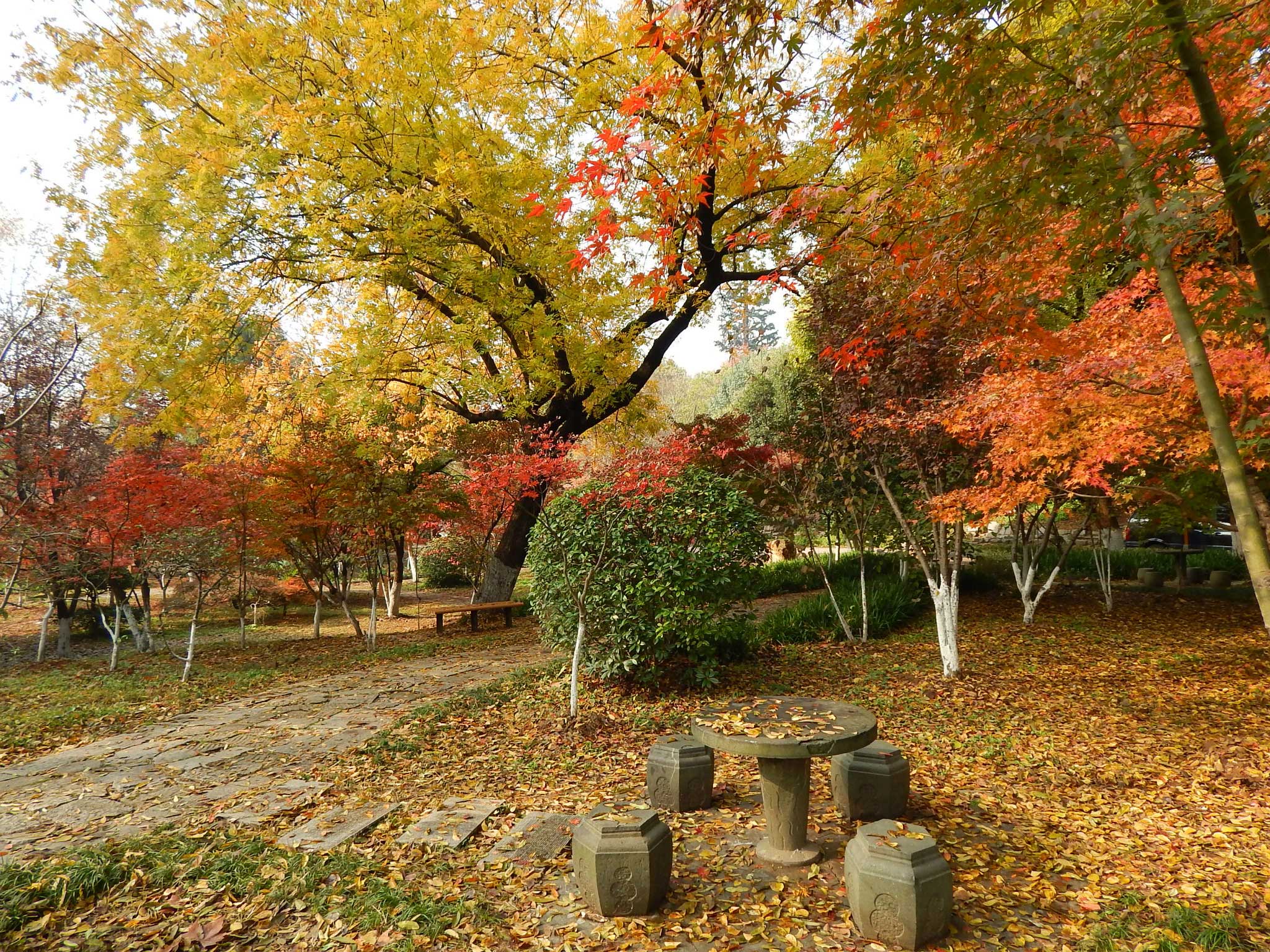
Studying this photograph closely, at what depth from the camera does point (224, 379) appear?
7973 millimetres

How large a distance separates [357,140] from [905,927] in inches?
326

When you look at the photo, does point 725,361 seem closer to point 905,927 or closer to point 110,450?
point 110,450

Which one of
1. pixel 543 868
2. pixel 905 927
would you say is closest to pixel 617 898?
pixel 543 868

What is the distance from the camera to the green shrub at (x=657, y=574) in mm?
5648

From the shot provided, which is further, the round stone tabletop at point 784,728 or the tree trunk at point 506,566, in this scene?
the tree trunk at point 506,566

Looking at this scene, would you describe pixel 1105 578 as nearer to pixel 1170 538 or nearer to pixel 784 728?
pixel 1170 538

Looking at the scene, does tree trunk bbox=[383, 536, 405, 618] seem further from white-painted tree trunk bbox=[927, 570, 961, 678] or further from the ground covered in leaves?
white-painted tree trunk bbox=[927, 570, 961, 678]

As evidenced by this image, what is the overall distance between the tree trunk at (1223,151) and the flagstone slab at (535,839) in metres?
3.66

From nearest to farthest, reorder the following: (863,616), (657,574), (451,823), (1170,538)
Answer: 1. (451,823)
2. (657,574)
3. (863,616)
4. (1170,538)

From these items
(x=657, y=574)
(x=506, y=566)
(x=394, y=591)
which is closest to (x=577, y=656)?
(x=657, y=574)

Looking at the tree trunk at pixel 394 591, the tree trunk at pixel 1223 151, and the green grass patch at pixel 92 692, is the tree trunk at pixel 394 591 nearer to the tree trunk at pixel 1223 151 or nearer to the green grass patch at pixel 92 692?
the green grass patch at pixel 92 692

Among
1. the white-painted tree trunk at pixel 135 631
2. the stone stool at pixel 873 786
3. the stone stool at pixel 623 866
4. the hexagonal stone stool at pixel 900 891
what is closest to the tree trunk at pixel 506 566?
the white-painted tree trunk at pixel 135 631

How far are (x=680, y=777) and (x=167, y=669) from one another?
Result: 8141mm

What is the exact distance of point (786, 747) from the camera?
9.67 feet
